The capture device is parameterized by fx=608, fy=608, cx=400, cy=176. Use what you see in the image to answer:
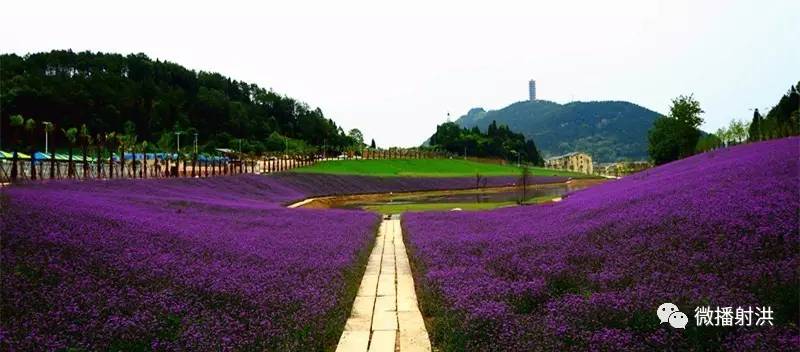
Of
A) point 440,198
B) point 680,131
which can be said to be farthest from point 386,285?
point 680,131

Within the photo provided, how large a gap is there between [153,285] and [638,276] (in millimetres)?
8767

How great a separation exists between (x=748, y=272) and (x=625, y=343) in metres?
3.22

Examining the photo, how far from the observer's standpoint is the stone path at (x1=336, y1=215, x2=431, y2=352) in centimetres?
1032

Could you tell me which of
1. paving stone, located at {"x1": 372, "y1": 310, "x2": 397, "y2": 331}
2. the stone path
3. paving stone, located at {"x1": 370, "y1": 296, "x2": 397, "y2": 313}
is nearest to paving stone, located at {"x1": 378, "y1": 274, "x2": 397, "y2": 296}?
the stone path

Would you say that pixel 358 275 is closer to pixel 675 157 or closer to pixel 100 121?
pixel 675 157

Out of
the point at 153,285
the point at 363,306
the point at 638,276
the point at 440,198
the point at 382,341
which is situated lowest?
the point at 440,198

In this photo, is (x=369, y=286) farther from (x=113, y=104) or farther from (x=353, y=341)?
(x=113, y=104)

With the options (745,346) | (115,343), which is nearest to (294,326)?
(115,343)

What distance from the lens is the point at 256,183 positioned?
64.0m

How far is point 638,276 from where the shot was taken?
36.2ft

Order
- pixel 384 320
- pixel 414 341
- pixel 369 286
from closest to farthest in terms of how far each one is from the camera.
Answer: pixel 414 341
pixel 384 320
pixel 369 286

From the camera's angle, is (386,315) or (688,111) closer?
(386,315)

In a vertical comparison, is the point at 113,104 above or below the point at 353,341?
above

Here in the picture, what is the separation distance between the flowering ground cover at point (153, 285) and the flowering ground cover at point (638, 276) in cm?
237
